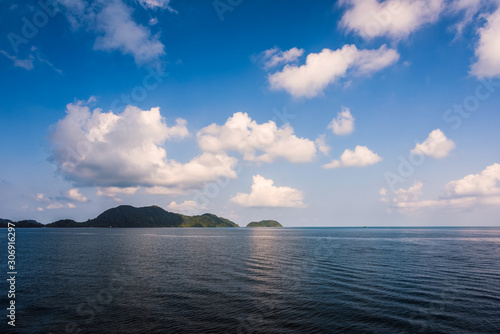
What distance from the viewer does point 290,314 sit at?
32125 millimetres

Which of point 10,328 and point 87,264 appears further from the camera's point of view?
point 87,264

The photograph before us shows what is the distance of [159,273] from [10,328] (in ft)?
96.6

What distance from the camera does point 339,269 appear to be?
6000 cm

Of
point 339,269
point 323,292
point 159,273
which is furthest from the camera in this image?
point 339,269

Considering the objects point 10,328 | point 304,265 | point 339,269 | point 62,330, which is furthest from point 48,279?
point 339,269

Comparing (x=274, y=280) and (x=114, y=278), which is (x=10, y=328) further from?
(x=274, y=280)

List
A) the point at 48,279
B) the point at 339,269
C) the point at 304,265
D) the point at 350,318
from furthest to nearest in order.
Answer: the point at 304,265
the point at 339,269
the point at 48,279
the point at 350,318

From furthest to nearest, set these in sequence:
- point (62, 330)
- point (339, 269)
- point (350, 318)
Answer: point (339, 269) < point (350, 318) < point (62, 330)

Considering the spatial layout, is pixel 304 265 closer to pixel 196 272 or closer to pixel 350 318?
pixel 196 272

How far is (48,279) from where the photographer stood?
49.5 metres

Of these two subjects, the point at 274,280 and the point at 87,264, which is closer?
the point at 274,280

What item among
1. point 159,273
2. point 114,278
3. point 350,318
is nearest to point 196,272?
point 159,273

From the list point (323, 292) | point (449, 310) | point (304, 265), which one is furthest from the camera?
point (304, 265)

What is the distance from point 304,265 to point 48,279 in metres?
56.6
